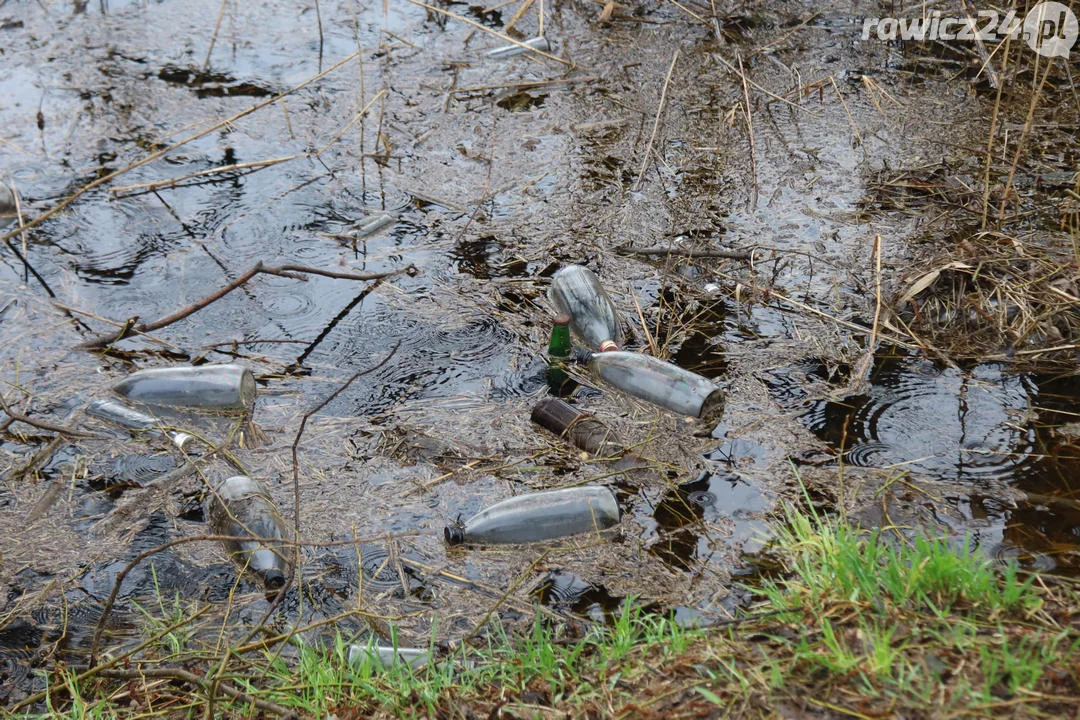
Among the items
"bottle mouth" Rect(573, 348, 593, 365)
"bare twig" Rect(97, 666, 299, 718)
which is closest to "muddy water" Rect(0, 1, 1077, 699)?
"bottle mouth" Rect(573, 348, 593, 365)

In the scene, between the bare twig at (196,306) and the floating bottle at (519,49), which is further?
the floating bottle at (519,49)

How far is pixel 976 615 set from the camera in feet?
6.49

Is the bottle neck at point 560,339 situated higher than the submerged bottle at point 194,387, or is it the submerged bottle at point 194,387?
the bottle neck at point 560,339

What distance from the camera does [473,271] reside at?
380 cm

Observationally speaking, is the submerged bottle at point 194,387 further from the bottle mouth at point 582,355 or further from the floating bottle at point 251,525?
the bottle mouth at point 582,355

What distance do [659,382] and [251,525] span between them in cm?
136

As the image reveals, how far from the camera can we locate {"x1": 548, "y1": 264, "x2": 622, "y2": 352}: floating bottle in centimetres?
338

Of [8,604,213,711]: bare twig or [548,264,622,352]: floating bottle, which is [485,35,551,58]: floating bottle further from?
[8,604,213,711]: bare twig

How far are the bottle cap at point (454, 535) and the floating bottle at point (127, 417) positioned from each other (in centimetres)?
95

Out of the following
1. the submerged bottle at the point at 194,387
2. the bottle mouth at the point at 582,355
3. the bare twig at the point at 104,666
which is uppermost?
the bottle mouth at the point at 582,355

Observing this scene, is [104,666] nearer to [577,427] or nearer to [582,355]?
[577,427]

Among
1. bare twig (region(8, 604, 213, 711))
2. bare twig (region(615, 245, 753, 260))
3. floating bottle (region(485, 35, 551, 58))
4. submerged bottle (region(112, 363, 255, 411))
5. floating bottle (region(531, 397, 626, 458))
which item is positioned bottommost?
bare twig (region(8, 604, 213, 711))

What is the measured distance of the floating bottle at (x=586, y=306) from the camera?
338cm

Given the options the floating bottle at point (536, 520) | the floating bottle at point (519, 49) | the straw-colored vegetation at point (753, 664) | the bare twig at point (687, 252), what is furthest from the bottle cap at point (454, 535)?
the floating bottle at point (519, 49)
